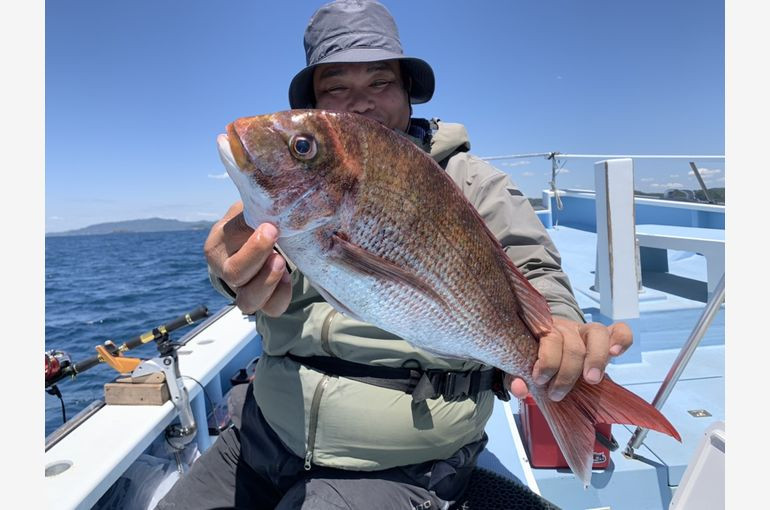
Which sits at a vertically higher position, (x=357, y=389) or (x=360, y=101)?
(x=360, y=101)

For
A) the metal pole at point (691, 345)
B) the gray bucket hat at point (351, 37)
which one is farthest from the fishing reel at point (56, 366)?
the metal pole at point (691, 345)

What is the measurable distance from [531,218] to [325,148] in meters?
1.03

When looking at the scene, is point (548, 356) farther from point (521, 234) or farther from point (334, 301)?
point (334, 301)

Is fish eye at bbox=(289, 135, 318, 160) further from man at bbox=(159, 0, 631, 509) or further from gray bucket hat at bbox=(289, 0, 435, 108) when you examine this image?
gray bucket hat at bbox=(289, 0, 435, 108)

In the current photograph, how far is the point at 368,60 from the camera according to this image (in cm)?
175

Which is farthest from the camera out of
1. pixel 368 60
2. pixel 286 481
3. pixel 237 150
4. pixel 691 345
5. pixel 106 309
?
pixel 106 309

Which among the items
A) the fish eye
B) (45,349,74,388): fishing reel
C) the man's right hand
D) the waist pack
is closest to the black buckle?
the waist pack

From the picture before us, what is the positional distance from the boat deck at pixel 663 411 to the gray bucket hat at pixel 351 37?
2148 mm

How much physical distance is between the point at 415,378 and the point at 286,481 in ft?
2.39

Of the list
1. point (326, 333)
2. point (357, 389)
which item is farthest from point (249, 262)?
point (357, 389)

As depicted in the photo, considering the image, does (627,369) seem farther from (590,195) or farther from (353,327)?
(590,195)

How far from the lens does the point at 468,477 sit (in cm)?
199

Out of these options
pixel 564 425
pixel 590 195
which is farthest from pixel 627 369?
pixel 590 195

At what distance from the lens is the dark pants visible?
1685 millimetres
